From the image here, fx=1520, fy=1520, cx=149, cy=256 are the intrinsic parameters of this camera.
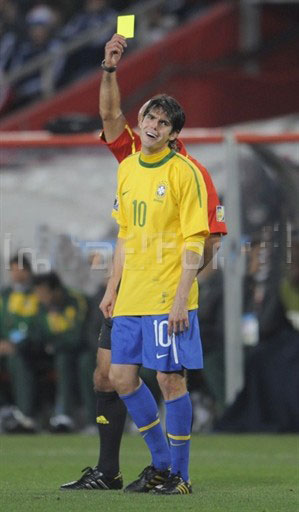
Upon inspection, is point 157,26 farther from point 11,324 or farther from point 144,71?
point 11,324

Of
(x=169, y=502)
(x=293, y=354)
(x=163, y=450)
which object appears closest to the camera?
(x=169, y=502)

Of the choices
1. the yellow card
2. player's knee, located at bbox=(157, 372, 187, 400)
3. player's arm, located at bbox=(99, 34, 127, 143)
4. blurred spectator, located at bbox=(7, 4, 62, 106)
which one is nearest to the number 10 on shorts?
player's knee, located at bbox=(157, 372, 187, 400)

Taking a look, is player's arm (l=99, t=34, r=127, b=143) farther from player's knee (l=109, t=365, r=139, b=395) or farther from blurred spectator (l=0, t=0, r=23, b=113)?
blurred spectator (l=0, t=0, r=23, b=113)

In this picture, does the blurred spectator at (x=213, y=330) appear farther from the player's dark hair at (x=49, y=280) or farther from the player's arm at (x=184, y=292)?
the player's arm at (x=184, y=292)

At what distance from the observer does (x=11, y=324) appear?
13.4 meters

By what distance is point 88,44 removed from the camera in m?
18.1

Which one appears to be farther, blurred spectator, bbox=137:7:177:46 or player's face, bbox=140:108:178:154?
blurred spectator, bbox=137:7:177:46

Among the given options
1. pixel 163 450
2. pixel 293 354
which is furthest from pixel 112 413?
pixel 293 354

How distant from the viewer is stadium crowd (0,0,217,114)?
1827cm

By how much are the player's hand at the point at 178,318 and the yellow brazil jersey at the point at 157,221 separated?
0.13 metres

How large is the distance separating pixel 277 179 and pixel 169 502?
6.21 metres

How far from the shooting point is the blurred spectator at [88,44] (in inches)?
717

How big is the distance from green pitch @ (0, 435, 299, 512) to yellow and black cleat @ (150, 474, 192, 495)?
82 millimetres

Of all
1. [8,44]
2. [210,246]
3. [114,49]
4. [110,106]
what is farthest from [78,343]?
[8,44]
